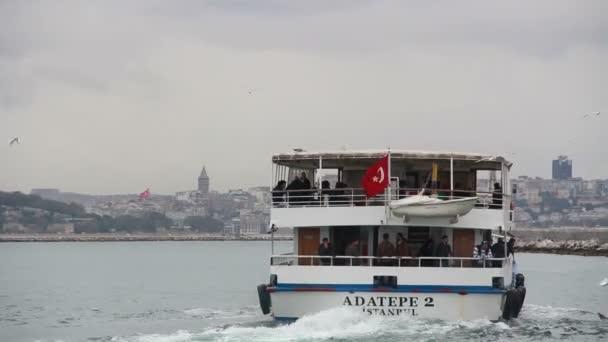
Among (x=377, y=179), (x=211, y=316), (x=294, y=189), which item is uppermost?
(x=377, y=179)

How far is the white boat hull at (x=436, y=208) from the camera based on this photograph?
25.7 metres

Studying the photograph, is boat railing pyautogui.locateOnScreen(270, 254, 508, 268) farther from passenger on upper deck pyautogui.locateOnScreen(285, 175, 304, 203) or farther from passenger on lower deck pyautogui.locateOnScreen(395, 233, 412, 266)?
passenger on upper deck pyautogui.locateOnScreen(285, 175, 304, 203)

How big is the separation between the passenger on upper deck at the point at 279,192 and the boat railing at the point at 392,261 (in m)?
1.41

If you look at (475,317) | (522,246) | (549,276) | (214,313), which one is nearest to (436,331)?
(475,317)

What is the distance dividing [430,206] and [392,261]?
1.63 meters

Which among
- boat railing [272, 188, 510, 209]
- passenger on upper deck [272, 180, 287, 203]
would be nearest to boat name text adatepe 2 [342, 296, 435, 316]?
boat railing [272, 188, 510, 209]

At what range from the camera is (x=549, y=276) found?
6644cm

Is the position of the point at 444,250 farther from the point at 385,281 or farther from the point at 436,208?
the point at 385,281

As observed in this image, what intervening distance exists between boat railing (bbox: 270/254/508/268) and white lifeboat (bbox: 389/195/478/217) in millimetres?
958

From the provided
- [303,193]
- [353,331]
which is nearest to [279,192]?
[303,193]

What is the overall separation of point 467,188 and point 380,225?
12.5 feet

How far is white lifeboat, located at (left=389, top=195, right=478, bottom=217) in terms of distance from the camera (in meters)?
25.7

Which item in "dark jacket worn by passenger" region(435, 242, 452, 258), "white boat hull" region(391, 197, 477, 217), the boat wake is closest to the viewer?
the boat wake

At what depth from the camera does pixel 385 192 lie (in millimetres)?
26484
